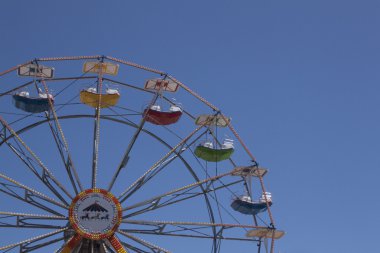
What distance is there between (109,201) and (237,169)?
6363 millimetres

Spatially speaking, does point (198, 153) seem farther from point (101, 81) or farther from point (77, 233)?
point (77, 233)

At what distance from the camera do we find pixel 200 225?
91.8 ft

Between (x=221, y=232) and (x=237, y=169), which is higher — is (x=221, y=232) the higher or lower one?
the lower one

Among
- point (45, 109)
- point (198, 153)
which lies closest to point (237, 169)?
point (198, 153)

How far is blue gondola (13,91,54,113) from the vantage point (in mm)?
29406

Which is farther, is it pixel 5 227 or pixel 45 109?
pixel 45 109

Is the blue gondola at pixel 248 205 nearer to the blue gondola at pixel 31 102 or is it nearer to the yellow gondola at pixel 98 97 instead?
the yellow gondola at pixel 98 97

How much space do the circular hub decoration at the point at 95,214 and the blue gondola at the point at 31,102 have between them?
16.9 ft

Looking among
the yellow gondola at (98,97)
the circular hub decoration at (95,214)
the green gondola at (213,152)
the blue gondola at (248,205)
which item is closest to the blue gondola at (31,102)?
the yellow gondola at (98,97)

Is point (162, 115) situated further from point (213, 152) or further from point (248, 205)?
point (248, 205)

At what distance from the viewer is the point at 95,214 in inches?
1023

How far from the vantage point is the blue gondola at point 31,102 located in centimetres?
2941

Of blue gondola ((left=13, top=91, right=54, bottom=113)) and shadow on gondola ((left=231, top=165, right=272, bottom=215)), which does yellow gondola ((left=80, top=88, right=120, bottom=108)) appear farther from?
shadow on gondola ((left=231, top=165, right=272, bottom=215))

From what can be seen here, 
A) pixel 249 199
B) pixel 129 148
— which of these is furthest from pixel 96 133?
pixel 249 199
